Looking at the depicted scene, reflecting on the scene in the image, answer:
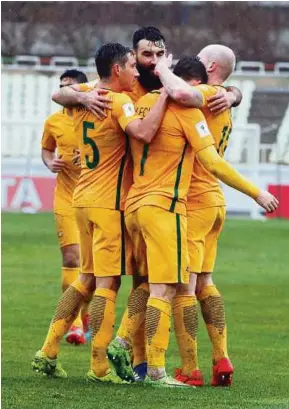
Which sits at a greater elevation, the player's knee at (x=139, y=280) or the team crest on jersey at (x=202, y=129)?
the team crest on jersey at (x=202, y=129)

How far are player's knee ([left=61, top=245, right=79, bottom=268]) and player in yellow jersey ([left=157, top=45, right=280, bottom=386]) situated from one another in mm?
2963

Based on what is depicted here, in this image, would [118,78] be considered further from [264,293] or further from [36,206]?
[36,206]

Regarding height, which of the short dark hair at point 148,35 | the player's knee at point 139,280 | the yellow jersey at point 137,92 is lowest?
the player's knee at point 139,280

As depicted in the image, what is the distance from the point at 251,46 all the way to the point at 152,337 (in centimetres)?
4066

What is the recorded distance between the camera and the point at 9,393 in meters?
8.48

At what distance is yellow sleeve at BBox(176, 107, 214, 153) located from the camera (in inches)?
341

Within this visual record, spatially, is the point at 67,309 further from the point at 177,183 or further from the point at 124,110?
the point at 124,110

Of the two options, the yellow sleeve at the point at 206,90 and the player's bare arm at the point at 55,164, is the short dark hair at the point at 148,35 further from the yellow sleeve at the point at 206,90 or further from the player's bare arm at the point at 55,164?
the player's bare arm at the point at 55,164

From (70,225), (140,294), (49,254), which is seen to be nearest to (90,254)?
(140,294)

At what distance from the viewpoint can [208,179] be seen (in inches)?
366

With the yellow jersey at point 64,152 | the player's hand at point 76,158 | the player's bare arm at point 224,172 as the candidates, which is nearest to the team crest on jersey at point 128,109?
the player's bare arm at point 224,172

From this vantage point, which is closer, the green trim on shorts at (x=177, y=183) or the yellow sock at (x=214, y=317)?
the green trim on shorts at (x=177, y=183)

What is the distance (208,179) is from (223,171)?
0.67m

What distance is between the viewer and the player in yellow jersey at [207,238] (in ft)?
29.8
